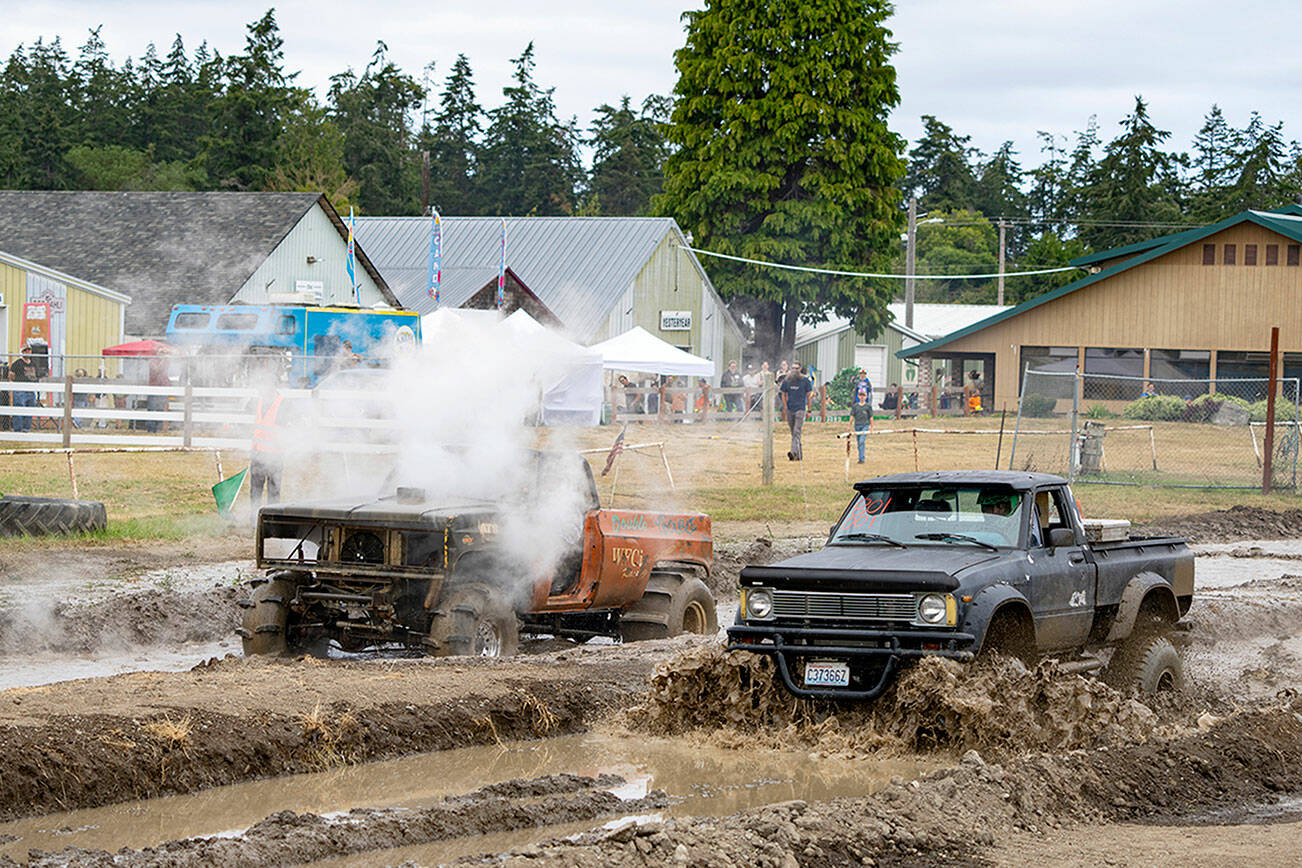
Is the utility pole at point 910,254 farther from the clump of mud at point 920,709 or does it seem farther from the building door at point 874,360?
the clump of mud at point 920,709

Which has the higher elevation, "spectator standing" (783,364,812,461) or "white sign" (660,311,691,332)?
"white sign" (660,311,691,332)

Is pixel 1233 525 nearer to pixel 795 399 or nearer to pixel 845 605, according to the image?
pixel 795 399

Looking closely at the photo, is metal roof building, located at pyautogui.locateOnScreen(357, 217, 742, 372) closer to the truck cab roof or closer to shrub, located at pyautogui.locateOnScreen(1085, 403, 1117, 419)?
shrub, located at pyautogui.locateOnScreen(1085, 403, 1117, 419)

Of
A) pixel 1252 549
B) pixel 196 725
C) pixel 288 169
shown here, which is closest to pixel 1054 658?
pixel 196 725

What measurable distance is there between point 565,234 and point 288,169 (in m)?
17.4

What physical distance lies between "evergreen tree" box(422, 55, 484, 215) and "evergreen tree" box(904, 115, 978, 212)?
30231mm

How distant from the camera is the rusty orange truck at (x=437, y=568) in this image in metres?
11.4

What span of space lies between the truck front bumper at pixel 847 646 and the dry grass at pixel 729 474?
10388 mm

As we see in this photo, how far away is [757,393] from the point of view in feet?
132

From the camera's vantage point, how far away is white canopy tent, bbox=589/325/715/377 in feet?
125

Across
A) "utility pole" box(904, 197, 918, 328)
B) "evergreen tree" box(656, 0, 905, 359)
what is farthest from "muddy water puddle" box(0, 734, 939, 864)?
"utility pole" box(904, 197, 918, 328)

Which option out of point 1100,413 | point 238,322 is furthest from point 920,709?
point 1100,413

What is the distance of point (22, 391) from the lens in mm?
29641

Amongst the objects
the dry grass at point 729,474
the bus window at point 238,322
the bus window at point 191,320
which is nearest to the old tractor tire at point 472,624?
the dry grass at point 729,474
